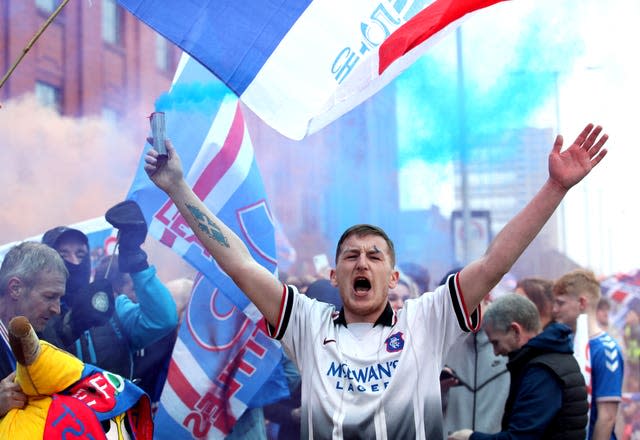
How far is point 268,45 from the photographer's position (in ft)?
11.9

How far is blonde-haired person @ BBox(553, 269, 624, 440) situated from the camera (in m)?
4.44

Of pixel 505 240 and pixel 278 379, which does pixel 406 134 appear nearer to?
pixel 278 379

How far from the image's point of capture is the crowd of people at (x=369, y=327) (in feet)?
8.98

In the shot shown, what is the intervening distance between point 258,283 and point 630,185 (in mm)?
4916

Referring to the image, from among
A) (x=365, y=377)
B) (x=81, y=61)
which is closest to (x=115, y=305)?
(x=81, y=61)

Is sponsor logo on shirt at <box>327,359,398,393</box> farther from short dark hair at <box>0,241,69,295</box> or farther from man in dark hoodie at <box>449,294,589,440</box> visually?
short dark hair at <box>0,241,69,295</box>

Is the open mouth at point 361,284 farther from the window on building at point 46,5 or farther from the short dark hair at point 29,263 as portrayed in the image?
the window on building at point 46,5

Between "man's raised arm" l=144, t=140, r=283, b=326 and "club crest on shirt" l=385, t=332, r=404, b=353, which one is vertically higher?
"man's raised arm" l=144, t=140, r=283, b=326

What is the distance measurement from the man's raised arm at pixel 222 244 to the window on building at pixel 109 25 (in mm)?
1635

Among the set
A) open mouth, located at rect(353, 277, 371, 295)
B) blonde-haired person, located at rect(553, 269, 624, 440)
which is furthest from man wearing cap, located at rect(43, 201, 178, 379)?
blonde-haired person, located at rect(553, 269, 624, 440)

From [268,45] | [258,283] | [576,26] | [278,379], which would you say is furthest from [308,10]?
[576,26]

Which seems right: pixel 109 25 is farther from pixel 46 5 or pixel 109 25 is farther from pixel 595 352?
pixel 595 352

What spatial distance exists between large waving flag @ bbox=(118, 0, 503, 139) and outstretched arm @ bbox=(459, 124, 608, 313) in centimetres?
93

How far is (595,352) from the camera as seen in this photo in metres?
4.57
